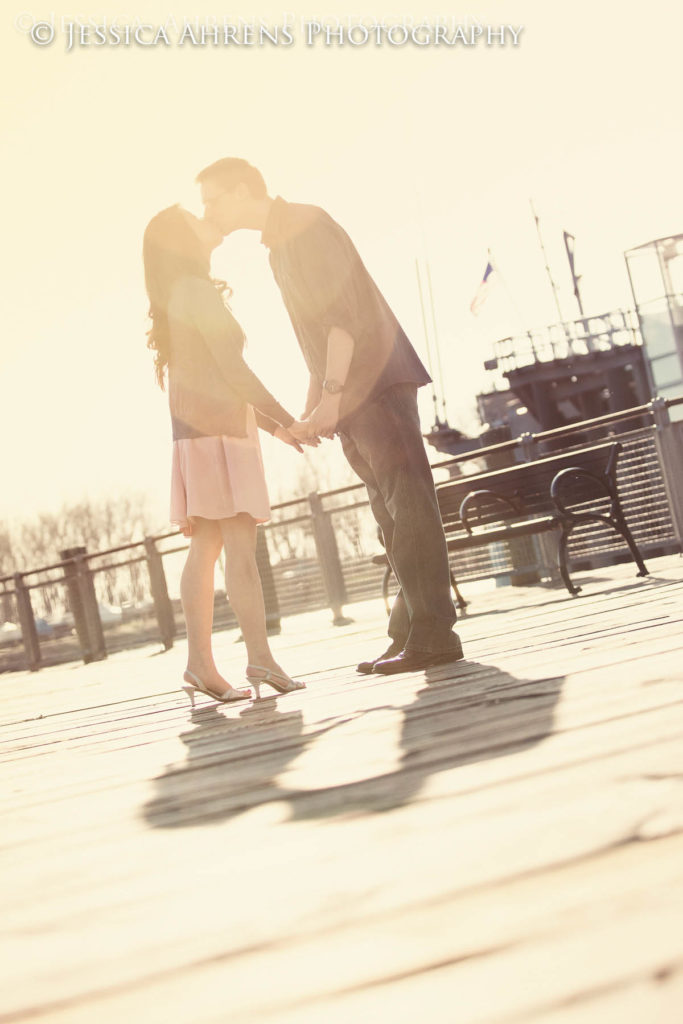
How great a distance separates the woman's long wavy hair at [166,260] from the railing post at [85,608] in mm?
7737

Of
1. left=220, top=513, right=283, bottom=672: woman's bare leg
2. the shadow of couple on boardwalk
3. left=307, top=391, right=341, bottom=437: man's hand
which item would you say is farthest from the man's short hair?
the shadow of couple on boardwalk

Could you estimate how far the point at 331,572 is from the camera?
1009 centimetres

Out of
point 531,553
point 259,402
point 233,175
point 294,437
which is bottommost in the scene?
point 531,553

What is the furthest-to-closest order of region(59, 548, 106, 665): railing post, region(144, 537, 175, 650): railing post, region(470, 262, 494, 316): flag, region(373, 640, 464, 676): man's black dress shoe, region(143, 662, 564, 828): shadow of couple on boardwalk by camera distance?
region(470, 262, 494, 316): flag, region(59, 548, 106, 665): railing post, region(144, 537, 175, 650): railing post, region(373, 640, 464, 676): man's black dress shoe, region(143, 662, 564, 828): shadow of couple on boardwalk

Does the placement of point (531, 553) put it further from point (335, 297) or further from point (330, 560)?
point (335, 297)

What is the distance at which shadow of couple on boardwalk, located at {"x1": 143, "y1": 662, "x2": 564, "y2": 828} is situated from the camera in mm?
1595

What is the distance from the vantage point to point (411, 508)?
11.5ft

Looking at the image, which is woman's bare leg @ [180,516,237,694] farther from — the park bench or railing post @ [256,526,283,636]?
railing post @ [256,526,283,636]

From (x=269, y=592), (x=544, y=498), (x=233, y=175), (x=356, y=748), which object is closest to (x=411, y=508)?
(x=233, y=175)

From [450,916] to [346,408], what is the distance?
2.74 m

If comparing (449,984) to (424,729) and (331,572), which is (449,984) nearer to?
(424,729)

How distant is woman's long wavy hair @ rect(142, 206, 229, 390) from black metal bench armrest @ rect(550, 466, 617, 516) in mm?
2970

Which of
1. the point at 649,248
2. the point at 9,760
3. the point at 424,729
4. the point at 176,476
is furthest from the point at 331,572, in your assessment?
the point at 649,248

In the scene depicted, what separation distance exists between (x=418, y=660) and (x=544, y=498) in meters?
3.49
